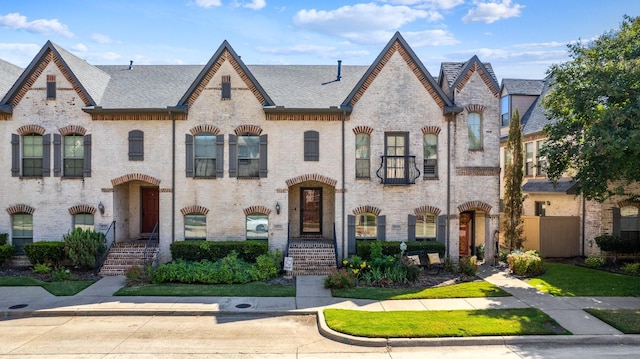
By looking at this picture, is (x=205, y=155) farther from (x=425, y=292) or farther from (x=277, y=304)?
(x=425, y=292)

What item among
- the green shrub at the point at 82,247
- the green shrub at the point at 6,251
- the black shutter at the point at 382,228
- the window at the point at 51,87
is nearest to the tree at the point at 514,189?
the black shutter at the point at 382,228

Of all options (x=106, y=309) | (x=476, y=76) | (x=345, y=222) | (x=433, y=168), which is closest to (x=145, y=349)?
(x=106, y=309)

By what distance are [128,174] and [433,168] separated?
1383 cm

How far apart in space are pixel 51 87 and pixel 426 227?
18.1 m

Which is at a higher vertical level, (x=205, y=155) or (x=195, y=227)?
(x=205, y=155)

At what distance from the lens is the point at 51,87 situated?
62.8 feet

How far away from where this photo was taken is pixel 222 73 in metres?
19.1

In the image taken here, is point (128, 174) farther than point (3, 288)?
Yes

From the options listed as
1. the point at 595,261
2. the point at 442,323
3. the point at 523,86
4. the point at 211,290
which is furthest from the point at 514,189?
the point at 211,290

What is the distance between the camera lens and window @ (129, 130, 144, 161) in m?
19.1

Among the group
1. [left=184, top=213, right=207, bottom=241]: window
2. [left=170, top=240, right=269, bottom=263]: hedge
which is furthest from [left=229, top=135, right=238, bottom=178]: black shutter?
[left=170, top=240, right=269, bottom=263]: hedge

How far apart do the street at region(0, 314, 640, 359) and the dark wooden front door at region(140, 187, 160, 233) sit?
8705 millimetres

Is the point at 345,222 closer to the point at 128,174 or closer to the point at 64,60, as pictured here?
the point at 128,174

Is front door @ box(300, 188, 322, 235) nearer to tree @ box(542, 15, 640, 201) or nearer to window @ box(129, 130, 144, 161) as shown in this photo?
window @ box(129, 130, 144, 161)
